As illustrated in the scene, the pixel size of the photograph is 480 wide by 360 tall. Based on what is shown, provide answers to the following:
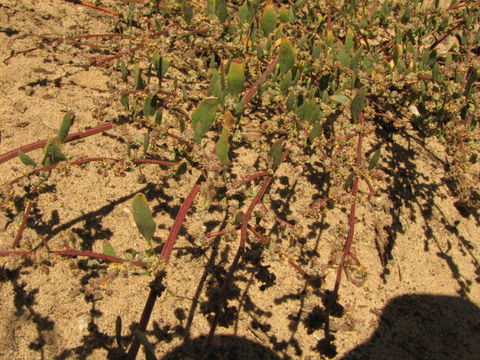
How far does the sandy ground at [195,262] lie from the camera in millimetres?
1574

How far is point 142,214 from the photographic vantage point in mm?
1193

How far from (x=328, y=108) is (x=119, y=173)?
1.12m

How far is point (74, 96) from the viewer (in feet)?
7.36

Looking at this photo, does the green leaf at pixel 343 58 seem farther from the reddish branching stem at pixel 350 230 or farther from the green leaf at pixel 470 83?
the green leaf at pixel 470 83

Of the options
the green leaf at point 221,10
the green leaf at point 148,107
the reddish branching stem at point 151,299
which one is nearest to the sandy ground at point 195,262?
the reddish branching stem at point 151,299

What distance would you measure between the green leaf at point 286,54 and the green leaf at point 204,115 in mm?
581

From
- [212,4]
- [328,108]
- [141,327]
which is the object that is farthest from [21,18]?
[141,327]

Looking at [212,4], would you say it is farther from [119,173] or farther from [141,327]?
[141,327]

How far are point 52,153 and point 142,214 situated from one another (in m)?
0.46

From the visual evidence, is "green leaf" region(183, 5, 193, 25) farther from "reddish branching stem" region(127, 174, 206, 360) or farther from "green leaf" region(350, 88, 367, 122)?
"reddish branching stem" region(127, 174, 206, 360)

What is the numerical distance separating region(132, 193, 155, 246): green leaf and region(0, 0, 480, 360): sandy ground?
16 cm

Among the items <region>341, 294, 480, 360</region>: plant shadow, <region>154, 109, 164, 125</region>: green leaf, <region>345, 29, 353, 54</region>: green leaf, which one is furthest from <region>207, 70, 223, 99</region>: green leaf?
<region>341, 294, 480, 360</region>: plant shadow

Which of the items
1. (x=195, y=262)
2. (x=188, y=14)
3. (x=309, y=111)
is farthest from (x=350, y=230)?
(x=188, y=14)

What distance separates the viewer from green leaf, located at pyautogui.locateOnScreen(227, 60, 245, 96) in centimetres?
160
